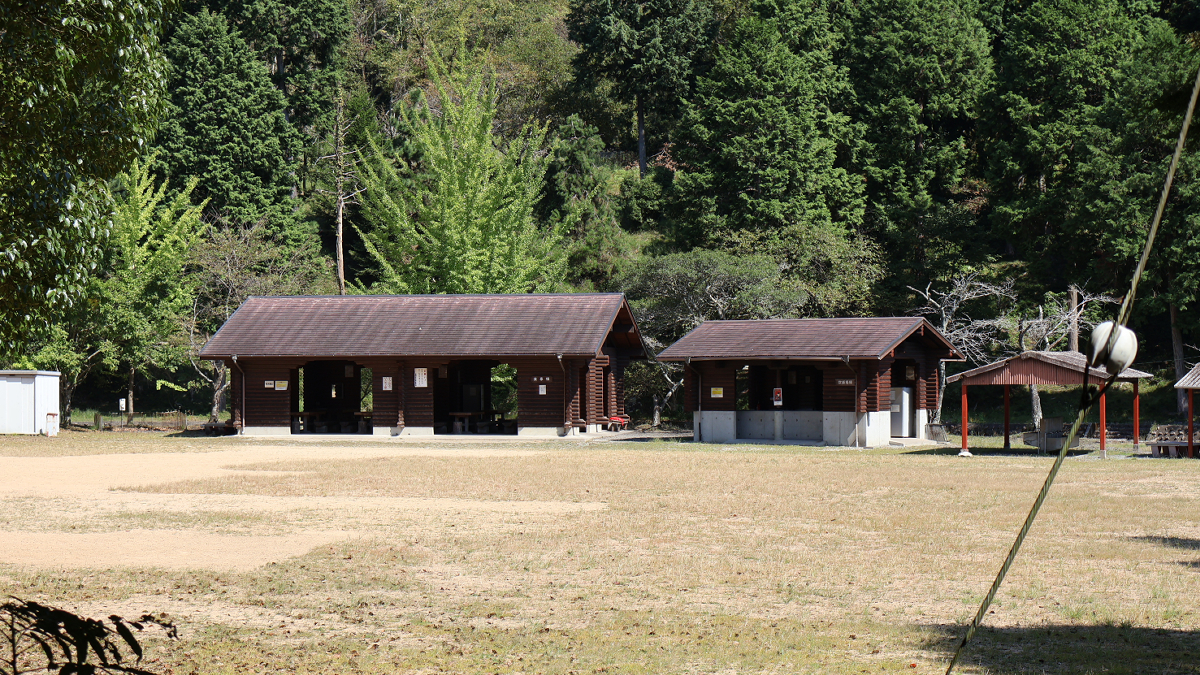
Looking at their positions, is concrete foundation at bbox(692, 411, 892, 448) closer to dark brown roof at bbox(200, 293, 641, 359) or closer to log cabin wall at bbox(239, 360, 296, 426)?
dark brown roof at bbox(200, 293, 641, 359)

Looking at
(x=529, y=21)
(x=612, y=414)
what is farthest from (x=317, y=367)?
(x=529, y=21)

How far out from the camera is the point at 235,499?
1658 cm

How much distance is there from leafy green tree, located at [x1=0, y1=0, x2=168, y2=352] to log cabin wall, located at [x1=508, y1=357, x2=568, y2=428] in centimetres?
2302

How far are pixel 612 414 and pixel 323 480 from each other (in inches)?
665

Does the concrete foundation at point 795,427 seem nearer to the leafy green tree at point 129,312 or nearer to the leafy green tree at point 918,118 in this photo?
the leafy green tree at point 918,118

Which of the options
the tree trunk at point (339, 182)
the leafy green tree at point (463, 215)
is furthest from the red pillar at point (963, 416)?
the tree trunk at point (339, 182)

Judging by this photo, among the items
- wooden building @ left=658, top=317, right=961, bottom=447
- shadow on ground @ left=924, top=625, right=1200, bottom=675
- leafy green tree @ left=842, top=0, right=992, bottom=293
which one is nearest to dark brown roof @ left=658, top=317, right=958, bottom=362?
wooden building @ left=658, top=317, right=961, bottom=447

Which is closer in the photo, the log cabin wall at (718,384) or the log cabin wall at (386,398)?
the log cabin wall at (718,384)

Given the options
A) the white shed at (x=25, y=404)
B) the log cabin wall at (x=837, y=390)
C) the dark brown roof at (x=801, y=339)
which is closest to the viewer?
the dark brown roof at (x=801, y=339)

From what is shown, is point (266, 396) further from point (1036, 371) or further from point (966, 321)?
point (966, 321)

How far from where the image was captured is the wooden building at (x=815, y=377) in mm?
29234

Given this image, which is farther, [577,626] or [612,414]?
[612,414]

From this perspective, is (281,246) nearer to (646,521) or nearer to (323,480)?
(323,480)

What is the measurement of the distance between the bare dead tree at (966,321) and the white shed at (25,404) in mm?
27200
